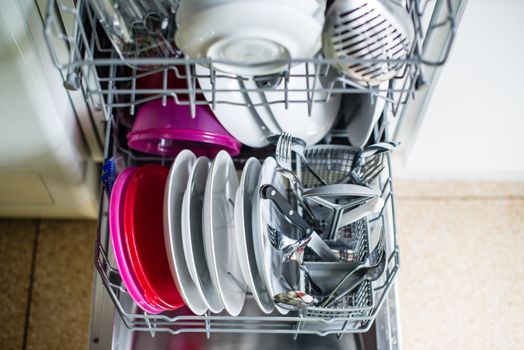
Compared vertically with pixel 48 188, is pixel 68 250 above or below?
below

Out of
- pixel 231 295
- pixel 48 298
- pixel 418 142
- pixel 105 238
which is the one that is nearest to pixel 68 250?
pixel 48 298

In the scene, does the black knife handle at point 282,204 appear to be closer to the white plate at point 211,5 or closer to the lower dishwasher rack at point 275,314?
the lower dishwasher rack at point 275,314

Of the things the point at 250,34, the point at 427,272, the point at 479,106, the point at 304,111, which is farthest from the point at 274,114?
the point at 427,272

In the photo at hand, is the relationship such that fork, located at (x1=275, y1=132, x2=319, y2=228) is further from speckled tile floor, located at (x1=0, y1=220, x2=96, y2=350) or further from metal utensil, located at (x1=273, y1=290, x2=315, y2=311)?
speckled tile floor, located at (x1=0, y1=220, x2=96, y2=350)

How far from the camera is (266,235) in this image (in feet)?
2.79

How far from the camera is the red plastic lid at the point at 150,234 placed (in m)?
0.85

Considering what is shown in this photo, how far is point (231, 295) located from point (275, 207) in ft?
0.49

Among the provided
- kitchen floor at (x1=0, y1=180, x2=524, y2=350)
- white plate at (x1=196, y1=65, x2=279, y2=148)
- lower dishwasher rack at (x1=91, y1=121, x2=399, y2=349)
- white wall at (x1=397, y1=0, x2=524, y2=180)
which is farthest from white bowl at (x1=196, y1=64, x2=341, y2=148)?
kitchen floor at (x1=0, y1=180, x2=524, y2=350)

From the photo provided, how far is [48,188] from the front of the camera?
3.70 feet

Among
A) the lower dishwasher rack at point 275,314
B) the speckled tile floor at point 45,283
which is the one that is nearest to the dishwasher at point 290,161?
the lower dishwasher rack at point 275,314

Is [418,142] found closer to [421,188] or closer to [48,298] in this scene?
[421,188]

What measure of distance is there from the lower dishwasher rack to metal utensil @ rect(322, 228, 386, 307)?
0.02m

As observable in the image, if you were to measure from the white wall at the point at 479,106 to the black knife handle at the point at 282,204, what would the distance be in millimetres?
393

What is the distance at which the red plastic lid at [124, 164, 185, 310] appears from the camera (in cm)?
85
